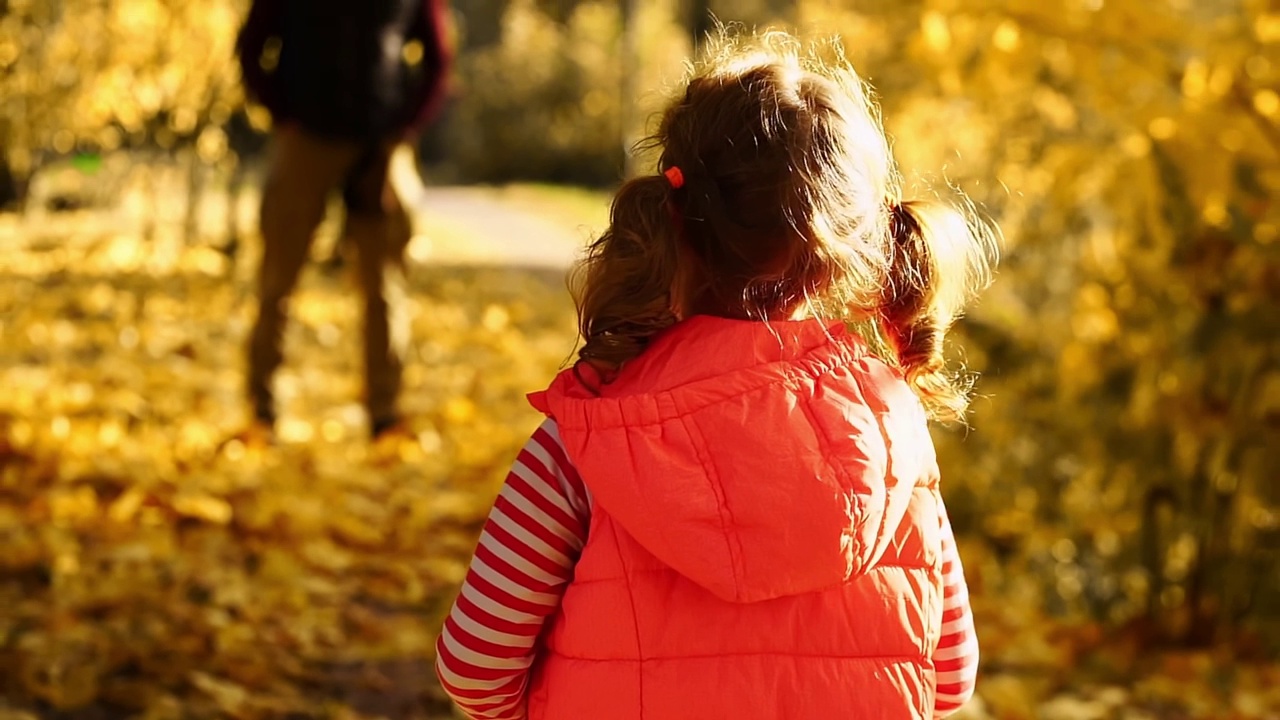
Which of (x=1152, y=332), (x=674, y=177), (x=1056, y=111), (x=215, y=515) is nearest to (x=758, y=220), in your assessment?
(x=674, y=177)

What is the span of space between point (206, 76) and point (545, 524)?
762 centimetres

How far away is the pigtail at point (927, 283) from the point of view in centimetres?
154

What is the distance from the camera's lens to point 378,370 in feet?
15.7

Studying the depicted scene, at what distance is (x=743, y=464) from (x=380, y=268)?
3502 millimetres

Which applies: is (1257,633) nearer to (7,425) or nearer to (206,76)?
(7,425)

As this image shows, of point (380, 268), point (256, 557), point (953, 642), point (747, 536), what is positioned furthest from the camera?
point (380, 268)

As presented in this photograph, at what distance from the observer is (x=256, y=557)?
3.60m

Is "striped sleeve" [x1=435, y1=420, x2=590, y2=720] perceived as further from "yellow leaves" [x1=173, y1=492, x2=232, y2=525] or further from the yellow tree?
"yellow leaves" [x1=173, y1=492, x2=232, y2=525]

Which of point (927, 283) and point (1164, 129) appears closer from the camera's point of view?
point (927, 283)

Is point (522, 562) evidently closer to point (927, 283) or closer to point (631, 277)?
point (631, 277)

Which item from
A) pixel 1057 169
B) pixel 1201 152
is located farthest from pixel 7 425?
pixel 1201 152

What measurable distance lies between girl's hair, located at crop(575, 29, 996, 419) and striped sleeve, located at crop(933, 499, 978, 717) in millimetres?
287

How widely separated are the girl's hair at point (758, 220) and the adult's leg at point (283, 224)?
10.1 feet

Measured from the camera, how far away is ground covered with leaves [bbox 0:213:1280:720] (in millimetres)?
2932
